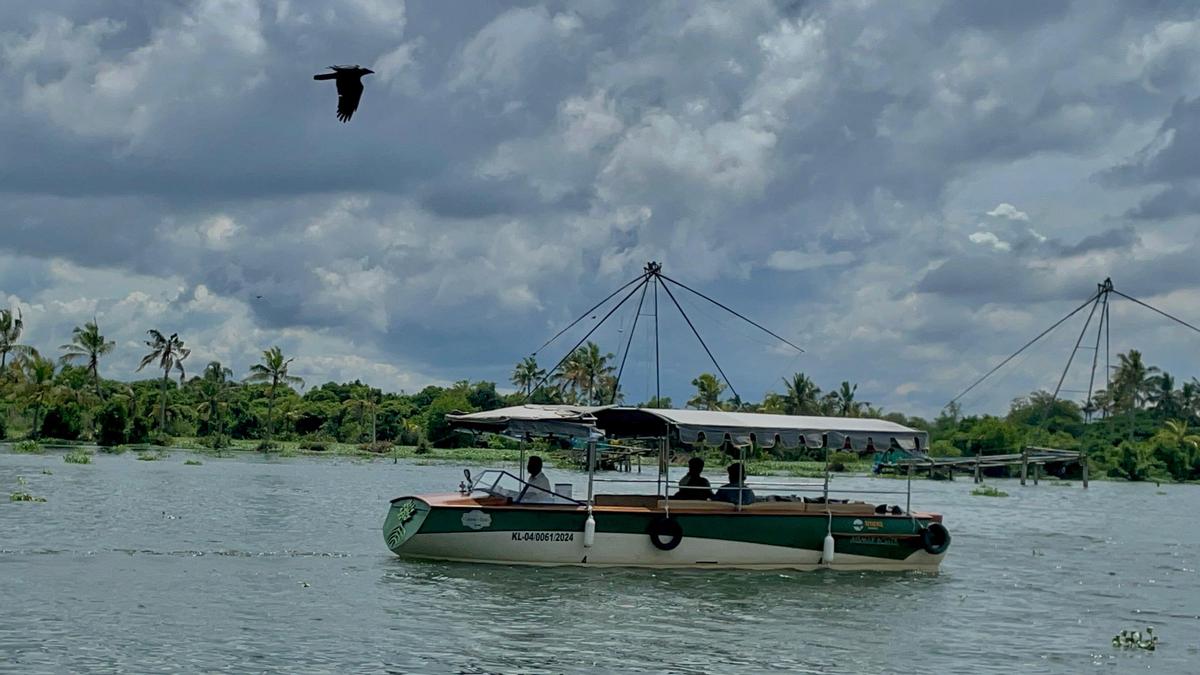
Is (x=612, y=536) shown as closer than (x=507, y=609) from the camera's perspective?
No

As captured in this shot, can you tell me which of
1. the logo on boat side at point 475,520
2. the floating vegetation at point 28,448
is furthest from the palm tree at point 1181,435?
the logo on boat side at point 475,520

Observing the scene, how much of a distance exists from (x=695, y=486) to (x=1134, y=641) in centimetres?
735

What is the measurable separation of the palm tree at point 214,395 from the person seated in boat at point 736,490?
269 ft

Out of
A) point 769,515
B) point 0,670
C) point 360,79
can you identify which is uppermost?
point 360,79

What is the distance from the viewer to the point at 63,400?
84.9m

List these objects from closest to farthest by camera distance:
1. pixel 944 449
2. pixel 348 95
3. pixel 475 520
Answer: pixel 348 95 < pixel 475 520 < pixel 944 449

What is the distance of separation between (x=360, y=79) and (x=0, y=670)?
23.4 feet

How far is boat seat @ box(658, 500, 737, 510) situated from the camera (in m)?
20.6

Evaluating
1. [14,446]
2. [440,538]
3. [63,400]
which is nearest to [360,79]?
[440,538]

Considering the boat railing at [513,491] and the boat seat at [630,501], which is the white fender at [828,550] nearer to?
the boat seat at [630,501]

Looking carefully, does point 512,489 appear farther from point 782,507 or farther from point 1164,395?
point 1164,395

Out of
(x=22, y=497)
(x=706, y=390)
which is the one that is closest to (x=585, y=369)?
(x=706, y=390)

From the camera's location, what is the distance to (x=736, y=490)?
69.4ft

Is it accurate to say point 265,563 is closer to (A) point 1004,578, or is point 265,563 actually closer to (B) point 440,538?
(B) point 440,538
